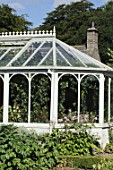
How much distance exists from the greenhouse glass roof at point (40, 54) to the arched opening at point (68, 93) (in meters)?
1.12

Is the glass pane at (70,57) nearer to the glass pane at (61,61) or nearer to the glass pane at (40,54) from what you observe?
the glass pane at (61,61)

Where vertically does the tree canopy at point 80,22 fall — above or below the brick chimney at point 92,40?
above

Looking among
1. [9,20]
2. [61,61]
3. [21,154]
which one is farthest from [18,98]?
[9,20]

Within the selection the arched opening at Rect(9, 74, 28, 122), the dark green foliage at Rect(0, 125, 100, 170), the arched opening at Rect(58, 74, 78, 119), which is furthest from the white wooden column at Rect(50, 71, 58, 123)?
the dark green foliage at Rect(0, 125, 100, 170)

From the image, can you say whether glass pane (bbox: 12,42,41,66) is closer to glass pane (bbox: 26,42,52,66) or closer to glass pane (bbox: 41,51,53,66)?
glass pane (bbox: 26,42,52,66)

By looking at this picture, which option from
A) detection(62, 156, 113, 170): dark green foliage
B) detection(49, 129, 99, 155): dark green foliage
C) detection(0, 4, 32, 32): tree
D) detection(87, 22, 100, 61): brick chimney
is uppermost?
detection(0, 4, 32, 32): tree

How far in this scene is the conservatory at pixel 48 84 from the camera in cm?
1518

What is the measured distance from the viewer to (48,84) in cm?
1636

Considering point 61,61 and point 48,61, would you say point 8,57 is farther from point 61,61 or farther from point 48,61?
point 61,61

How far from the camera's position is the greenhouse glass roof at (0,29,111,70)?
15.4 m

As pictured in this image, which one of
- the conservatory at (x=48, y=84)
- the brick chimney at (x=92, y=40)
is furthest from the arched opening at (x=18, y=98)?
the brick chimney at (x=92, y=40)

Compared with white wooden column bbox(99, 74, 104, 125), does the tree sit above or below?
above

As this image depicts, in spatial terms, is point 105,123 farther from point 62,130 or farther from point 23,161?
point 23,161

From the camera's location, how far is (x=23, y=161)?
10156 mm
